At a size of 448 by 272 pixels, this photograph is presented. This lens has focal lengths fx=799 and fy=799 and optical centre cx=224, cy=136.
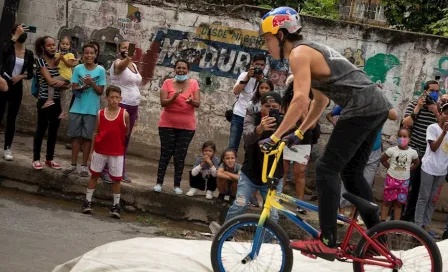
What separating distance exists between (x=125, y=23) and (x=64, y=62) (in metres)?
1.64

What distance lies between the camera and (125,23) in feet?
39.7

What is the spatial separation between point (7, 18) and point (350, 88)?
716cm

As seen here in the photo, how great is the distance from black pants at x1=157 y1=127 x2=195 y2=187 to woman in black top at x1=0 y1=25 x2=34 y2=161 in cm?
202

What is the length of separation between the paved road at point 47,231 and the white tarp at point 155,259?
1.06 metres

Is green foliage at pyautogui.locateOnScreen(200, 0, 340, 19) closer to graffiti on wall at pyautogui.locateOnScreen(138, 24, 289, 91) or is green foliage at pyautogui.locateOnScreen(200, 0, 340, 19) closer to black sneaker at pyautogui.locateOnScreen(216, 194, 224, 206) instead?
graffiti on wall at pyautogui.locateOnScreen(138, 24, 289, 91)

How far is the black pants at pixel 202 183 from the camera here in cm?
1016

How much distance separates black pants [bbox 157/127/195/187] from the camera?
33.6 ft

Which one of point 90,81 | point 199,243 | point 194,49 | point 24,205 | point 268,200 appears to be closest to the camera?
point 268,200

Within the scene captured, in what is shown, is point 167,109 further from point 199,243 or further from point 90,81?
point 199,243

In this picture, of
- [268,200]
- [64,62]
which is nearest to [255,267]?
[268,200]

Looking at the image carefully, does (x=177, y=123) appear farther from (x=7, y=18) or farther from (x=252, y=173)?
(x=7, y=18)

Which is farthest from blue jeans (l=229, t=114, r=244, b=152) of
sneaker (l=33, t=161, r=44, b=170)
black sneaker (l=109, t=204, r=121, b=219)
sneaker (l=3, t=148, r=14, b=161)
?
sneaker (l=3, t=148, r=14, b=161)

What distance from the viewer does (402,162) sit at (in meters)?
10.1

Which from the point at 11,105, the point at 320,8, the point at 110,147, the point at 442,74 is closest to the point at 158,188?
the point at 110,147
